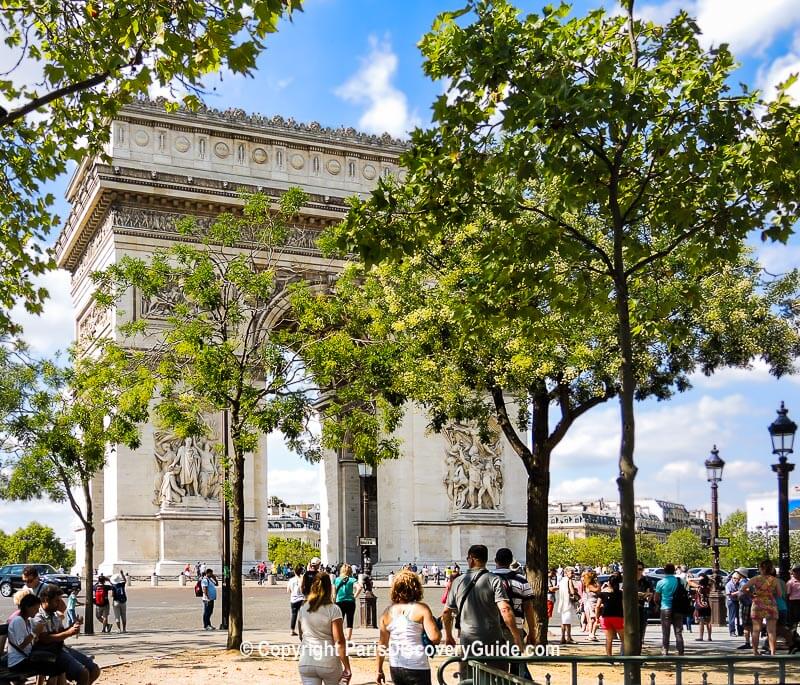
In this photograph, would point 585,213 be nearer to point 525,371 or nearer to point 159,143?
point 525,371

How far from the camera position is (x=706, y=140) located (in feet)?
37.3

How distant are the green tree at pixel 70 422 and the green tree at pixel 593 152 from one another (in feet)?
33.1

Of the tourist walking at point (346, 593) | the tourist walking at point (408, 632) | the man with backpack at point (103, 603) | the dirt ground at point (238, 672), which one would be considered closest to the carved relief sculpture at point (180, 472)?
the man with backpack at point (103, 603)

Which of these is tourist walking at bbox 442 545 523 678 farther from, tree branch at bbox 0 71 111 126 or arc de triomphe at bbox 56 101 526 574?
arc de triomphe at bbox 56 101 526 574

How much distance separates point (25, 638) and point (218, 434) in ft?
93.2

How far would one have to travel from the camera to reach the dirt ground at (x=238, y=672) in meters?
16.1

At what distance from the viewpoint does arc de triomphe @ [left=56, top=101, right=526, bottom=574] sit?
38.4m

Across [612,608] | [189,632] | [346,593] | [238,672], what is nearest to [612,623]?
[612,608]

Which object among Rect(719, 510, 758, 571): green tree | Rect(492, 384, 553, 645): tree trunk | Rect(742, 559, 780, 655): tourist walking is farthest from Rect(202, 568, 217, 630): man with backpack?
Rect(719, 510, 758, 571): green tree

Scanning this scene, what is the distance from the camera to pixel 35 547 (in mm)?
132375

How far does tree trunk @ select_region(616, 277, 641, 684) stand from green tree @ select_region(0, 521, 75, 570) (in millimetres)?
126477

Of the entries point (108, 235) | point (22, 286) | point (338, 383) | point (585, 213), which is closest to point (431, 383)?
point (338, 383)

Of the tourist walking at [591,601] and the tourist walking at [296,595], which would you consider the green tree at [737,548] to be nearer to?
the tourist walking at [591,601]

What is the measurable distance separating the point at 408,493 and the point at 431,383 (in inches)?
883
